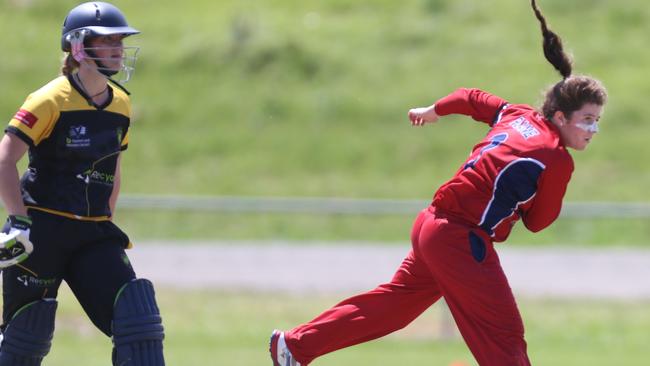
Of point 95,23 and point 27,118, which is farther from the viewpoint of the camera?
point 95,23

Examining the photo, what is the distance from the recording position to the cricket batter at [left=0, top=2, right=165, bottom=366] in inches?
220

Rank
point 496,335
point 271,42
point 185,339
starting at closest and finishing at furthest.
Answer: point 496,335 < point 185,339 < point 271,42

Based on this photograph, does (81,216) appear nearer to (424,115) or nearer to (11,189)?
(11,189)

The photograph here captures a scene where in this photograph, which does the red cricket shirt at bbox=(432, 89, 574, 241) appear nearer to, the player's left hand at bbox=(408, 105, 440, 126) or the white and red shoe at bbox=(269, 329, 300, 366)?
the player's left hand at bbox=(408, 105, 440, 126)

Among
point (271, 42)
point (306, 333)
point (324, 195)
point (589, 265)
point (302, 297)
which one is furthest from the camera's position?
point (271, 42)

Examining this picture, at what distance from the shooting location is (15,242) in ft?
17.6

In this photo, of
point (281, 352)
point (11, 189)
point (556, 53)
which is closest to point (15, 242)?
point (11, 189)

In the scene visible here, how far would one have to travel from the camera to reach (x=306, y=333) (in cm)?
616

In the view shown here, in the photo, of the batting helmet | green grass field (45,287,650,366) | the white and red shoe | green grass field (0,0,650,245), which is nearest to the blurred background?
green grass field (0,0,650,245)

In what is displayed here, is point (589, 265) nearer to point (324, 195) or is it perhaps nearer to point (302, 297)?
point (302, 297)

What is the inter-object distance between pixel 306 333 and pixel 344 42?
19570 mm

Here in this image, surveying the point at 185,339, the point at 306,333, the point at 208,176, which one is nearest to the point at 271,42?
the point at 208,176

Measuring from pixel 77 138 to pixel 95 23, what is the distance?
1.79 ft

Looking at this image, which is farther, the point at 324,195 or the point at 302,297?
the point at 324,195
